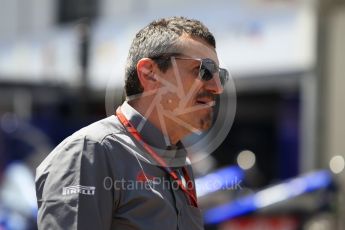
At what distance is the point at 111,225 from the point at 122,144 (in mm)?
258

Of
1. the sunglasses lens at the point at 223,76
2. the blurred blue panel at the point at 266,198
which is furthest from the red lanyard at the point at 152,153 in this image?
the blurred blue panel at the point at 266,198

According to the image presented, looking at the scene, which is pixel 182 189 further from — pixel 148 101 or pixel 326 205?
pixel 326 205

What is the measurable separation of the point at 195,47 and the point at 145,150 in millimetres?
390

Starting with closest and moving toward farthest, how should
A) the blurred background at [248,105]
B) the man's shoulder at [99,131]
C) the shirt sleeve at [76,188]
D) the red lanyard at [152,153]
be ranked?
the shirt sleeve at [76,188] → the man's shoulder at [99,131] → the red lanyard at [152,153] → the blurred background at [248,105]

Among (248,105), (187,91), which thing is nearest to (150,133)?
(187,91)

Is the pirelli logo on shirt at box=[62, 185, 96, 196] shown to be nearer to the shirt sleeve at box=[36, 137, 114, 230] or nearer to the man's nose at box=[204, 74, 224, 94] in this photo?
the shirt sleeve at box=[36, 137, 114, 230]

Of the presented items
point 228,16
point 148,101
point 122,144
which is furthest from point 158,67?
point 228,16

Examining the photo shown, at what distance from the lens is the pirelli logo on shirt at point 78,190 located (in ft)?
7.32

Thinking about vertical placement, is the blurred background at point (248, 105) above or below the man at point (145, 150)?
below

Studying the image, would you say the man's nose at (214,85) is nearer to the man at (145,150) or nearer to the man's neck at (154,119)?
the man at (145,150)

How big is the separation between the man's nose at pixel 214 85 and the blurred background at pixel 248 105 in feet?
10.4

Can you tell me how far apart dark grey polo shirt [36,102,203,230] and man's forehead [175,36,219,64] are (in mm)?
338

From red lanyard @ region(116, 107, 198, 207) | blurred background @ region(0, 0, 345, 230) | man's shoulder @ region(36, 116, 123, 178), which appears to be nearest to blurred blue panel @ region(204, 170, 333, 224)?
blurred background @ region(0, 0, 345, 230)

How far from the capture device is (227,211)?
246 inches
